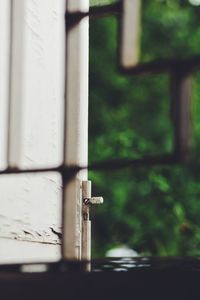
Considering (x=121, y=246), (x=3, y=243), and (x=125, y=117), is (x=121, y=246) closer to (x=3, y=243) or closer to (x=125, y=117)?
(x=125, y=117)

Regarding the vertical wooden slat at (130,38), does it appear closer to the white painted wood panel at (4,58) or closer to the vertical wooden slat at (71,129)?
the vertical wooden slat at (71,129)

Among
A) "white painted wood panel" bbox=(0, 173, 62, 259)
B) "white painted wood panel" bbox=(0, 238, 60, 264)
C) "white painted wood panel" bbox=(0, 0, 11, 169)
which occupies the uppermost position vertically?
"white painted wood panel" bbox=(0, 0, 11, 169)

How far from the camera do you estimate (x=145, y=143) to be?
10312mm

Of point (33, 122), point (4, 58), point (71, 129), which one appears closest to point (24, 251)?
point (33, 122)

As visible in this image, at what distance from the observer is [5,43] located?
2.47 m

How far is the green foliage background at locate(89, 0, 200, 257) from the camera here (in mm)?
8703

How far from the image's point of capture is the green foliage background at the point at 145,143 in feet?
28.6

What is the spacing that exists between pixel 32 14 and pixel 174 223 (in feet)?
20.7

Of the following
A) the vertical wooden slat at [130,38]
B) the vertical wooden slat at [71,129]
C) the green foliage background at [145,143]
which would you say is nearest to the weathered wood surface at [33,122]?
the vertical wooden slat at [71,129]

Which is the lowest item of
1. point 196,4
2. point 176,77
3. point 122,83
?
point 176,77

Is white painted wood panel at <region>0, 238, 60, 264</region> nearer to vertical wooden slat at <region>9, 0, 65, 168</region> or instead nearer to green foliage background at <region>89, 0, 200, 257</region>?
vertical wooden slat at <region>9, 0, 65, 168</region>

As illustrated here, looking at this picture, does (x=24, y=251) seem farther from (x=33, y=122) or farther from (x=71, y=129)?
(x=71, y=129)

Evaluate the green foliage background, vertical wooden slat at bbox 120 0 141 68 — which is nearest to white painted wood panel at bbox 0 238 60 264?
vertical wooden slat at bbox 120 0 141 68

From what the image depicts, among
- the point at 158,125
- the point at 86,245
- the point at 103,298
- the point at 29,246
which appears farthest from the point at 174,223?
the point at 103,298
